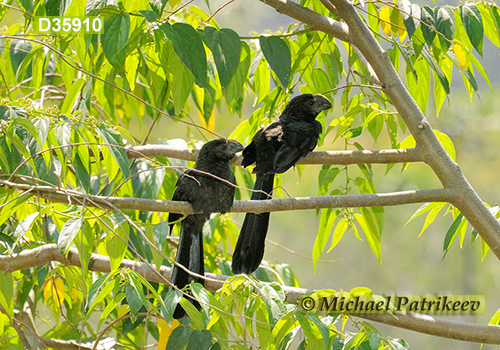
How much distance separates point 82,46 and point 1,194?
1.71 ft

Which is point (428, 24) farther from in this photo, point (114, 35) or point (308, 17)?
point (114, 35)

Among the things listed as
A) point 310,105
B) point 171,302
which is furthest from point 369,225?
point 171,302

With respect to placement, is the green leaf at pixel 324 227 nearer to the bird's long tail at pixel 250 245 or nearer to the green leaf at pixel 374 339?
the bird's long tail at pixel 250 245

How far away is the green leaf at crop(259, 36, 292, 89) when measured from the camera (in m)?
1.53

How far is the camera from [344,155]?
1.80 m

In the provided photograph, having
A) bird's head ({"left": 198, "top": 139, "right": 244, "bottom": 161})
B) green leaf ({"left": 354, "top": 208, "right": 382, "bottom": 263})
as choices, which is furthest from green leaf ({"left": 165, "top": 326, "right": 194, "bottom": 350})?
bird's head ({"left": 198, "top": 139, "right": 244, "bottom": 161})

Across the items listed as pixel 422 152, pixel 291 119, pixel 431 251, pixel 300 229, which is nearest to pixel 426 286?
pixel 431 251

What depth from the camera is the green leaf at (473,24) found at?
1.63m

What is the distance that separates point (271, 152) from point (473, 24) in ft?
3.27

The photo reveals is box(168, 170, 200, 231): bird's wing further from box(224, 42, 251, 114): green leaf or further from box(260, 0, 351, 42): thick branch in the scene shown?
box(260, 0, 351, 42): thick branch

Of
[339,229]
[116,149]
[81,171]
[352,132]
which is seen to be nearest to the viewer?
[116,149]

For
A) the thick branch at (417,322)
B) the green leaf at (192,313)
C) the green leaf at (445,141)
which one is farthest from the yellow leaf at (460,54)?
the green leaf at (192,313)

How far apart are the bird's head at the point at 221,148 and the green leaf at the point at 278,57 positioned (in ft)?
2.25

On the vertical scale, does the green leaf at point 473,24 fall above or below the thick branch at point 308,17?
above
